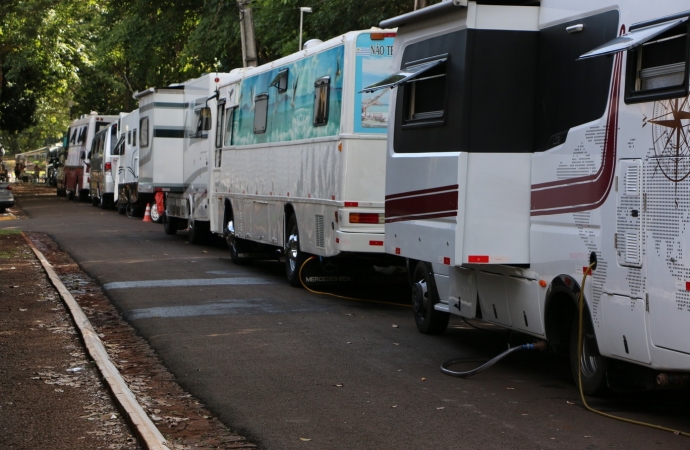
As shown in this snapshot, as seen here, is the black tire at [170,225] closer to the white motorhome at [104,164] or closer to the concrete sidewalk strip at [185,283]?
the concrete sidewalk strip at [185,283]

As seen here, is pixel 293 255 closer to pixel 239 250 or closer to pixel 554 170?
pixel 239 250

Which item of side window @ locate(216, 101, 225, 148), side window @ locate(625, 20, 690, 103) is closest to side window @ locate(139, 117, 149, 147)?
side window @ locate(216, 101, 225, 148)

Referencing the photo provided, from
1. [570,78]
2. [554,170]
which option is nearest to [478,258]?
[554,170]

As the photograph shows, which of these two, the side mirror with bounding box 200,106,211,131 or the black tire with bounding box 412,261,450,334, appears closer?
the black tire with bounding box 412,261,450,334

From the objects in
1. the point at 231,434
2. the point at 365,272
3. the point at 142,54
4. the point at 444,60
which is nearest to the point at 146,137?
the point at 142,54

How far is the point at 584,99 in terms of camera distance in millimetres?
8125

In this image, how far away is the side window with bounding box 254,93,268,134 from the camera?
17.0 m

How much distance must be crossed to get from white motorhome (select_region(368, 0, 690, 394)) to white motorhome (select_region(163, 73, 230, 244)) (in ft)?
35.9

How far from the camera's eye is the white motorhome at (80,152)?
142 ft

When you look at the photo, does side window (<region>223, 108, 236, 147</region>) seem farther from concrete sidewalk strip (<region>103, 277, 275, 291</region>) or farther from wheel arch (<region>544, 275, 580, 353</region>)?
wheel arch (<region>544, 275, 580, 353</region>)

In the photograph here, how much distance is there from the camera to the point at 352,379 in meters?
9.14

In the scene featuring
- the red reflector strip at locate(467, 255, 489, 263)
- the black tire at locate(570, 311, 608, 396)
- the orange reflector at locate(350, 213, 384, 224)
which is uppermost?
the orange reflector at locate(350, 213, 384, 224)

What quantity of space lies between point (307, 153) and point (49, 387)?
6.77 m

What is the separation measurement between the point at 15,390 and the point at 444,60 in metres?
4.54
